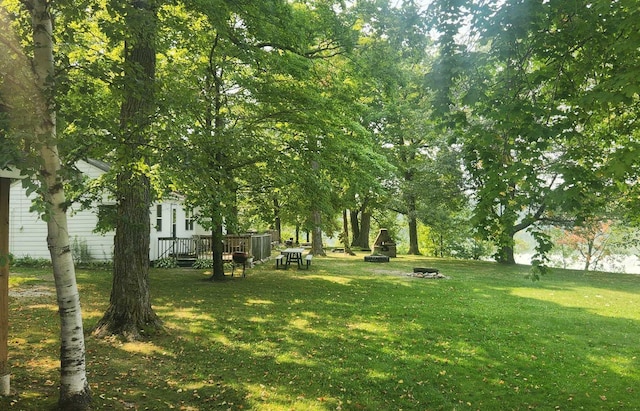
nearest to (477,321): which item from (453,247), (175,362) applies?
(175,362)

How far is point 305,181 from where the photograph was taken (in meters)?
13.1

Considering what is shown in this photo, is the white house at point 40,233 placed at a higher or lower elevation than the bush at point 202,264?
higher

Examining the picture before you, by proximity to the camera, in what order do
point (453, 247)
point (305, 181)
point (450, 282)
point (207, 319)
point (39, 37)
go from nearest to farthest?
point (39, 37) < point (207, 319) < point (305, 181) < point (450, 282) < point (453, 247)

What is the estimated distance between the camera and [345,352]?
24.6ft

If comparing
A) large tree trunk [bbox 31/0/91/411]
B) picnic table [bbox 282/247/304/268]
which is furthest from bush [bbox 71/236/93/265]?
large tree trunk [bbox 31/0/91/411]

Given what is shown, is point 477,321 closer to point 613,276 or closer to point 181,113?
point 181,113

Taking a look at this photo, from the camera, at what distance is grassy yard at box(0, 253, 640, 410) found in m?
5.70

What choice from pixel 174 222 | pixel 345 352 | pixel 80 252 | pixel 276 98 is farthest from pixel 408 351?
pixel 174 222

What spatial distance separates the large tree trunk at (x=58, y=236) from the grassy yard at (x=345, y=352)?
539 mm

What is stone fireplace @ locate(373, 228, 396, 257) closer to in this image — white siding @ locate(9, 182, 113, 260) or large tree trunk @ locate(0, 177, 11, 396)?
white siding @ locate(9, 182, 113, 260)

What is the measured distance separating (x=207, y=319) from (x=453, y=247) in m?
31.7

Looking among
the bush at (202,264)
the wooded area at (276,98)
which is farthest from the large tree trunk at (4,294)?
the bush at (202,264)

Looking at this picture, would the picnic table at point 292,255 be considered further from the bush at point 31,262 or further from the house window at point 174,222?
the bush at point 31,262

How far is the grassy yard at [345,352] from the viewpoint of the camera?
5699 mm
